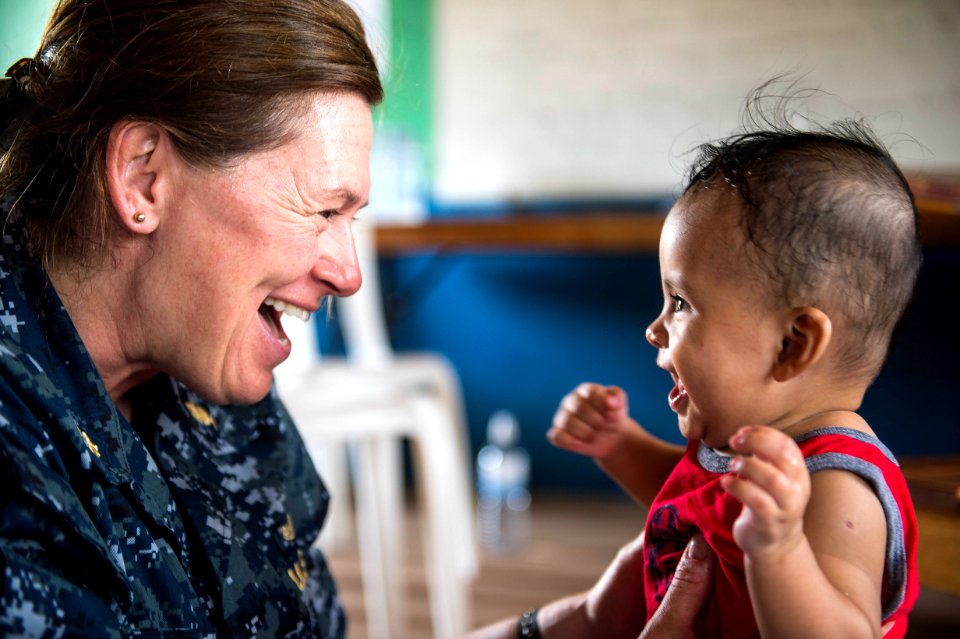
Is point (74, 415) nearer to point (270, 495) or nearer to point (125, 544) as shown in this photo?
point (125, 544)

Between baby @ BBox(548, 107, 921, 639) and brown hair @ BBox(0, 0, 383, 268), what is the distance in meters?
0.42

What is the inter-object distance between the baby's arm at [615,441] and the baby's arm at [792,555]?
28cm

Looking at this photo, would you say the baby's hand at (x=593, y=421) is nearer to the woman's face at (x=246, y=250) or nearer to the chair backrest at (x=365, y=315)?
the woman's face at (x=246, y=250)

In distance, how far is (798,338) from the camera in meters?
0.78

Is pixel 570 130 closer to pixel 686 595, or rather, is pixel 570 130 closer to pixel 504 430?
pixel 504 430

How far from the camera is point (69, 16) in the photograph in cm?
96

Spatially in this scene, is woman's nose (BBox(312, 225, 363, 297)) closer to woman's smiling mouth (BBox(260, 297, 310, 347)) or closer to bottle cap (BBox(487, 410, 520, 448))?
woman's smiling mouth (BBox(260, 297, 310, 347))

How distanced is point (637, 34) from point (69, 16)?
3.01 metres

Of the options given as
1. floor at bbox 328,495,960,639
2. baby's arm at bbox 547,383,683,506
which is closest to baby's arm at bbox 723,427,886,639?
baby's arm at bbox 547,383,683,506

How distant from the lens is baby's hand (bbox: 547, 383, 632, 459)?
1.00m

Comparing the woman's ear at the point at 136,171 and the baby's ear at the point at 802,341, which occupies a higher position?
the woman's ear at the point at 136,171

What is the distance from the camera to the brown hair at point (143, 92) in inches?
35.9

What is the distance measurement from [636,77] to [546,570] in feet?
6.24

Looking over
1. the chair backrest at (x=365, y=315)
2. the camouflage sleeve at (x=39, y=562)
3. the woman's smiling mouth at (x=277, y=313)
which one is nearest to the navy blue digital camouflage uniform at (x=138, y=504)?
the camouflage sleeve at (x=39, y=562)
